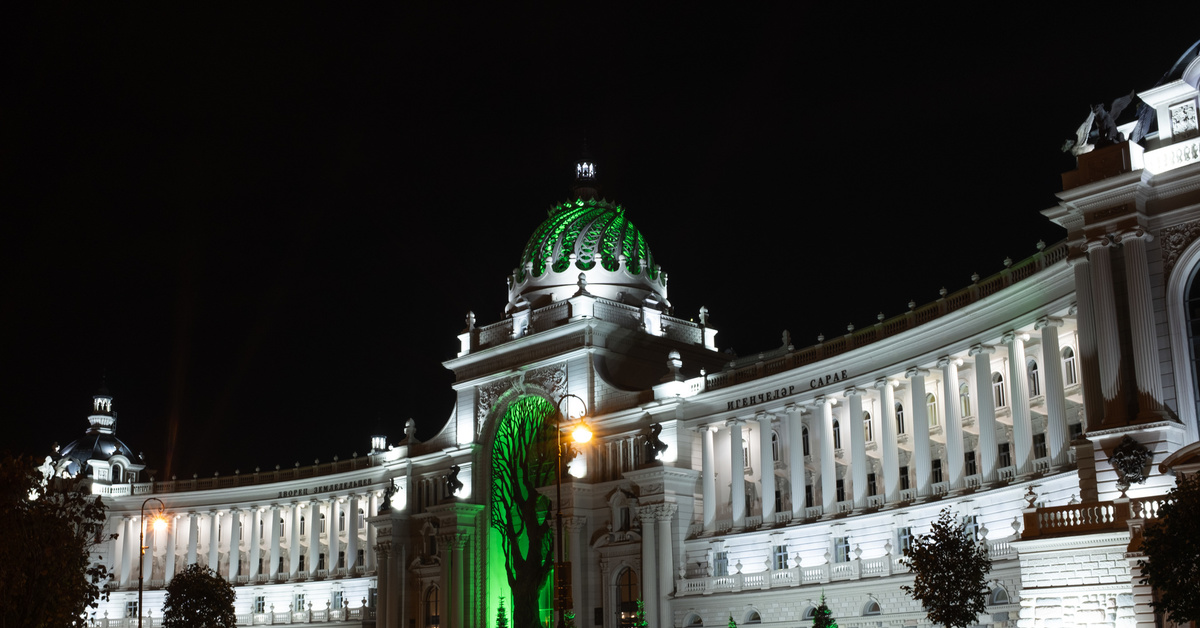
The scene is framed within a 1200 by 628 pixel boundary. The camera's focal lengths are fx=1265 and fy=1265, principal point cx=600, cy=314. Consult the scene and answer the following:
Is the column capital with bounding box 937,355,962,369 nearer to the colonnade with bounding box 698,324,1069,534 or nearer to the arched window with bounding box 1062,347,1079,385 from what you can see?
the colonnade with bounding box 698,324,1069,534

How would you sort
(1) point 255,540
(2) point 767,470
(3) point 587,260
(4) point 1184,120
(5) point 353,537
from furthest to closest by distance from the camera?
(1) point 255,540
(5) point 353,537
(3) point 587,260
(2) point 767,470
(4) point 1184,120

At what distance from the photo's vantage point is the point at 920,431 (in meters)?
56.4

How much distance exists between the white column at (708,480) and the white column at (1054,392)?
21.4 m

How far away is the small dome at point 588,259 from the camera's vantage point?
78125 millimetres

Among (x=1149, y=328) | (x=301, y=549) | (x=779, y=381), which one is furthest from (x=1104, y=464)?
(x=301, y=549)

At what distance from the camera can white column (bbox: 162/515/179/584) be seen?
10375 centimetres

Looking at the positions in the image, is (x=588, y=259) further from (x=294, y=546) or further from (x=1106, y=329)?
(x=1106, y=329)

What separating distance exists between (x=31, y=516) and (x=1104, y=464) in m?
31.1

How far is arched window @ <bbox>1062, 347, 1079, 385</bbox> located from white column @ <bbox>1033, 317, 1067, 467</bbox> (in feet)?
8.75

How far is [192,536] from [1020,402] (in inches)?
2955

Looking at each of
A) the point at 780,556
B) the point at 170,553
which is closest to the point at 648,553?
the point at 780,556

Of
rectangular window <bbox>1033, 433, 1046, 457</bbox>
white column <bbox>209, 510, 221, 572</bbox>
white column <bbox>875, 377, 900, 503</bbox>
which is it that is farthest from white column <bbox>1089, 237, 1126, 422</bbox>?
white column <bbox>209, 510, 221, 572</bbox>

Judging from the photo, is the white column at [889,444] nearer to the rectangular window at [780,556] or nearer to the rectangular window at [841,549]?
the rectangular window at [841,549]

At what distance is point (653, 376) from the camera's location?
7744 cm
